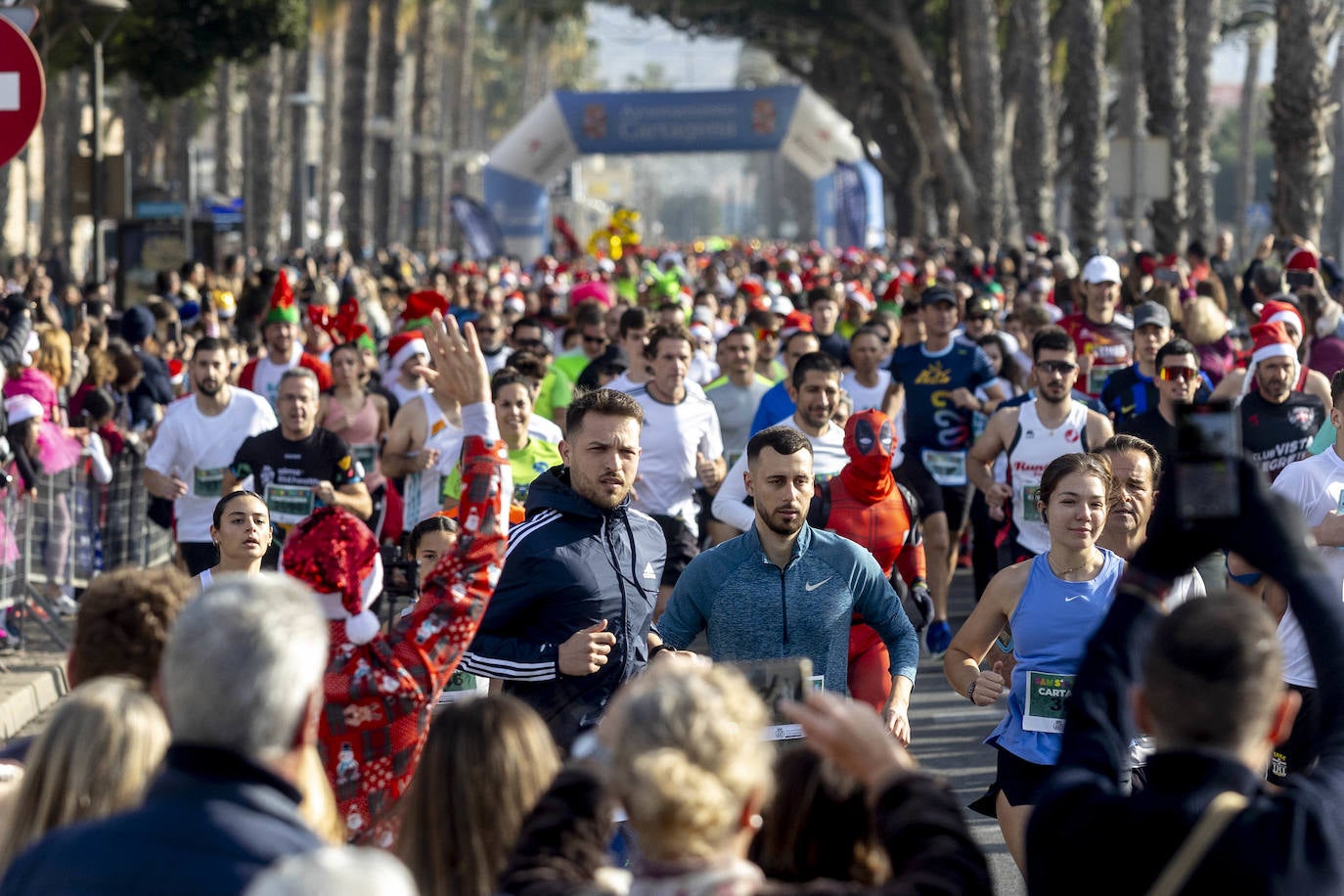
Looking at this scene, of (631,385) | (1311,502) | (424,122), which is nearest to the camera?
(1311,502)

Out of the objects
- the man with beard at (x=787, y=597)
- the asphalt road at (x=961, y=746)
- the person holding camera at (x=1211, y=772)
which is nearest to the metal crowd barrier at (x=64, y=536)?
the asphalt road at (x=961, y=746)

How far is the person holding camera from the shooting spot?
2945mm

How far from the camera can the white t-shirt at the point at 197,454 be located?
9.58 m

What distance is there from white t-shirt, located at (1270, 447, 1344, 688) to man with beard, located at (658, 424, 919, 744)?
1233mm

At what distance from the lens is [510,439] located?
29.5 ft

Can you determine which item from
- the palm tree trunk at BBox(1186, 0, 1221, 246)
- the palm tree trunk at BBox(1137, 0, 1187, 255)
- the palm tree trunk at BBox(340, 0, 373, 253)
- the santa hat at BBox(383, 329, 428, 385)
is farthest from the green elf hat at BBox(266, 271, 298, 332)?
the palm tree trunk at BBox(340, 0, 373, 253)

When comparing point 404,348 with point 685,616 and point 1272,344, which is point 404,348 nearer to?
point 1272,344

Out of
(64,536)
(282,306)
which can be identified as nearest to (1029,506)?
(282,306)

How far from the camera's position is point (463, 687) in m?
6.23

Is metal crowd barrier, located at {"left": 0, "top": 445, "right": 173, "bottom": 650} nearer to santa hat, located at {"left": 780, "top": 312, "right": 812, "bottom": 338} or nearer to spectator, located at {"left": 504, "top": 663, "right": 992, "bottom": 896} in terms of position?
santa hat, located at {"left": 780, "top": 312, "right": 812, "bottom": 338}

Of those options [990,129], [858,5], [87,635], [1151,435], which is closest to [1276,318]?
[1151,435]

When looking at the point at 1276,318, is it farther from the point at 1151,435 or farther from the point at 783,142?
the point at 783,142

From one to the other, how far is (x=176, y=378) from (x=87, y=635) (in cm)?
1053

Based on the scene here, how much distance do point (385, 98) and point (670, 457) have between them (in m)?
28.8
